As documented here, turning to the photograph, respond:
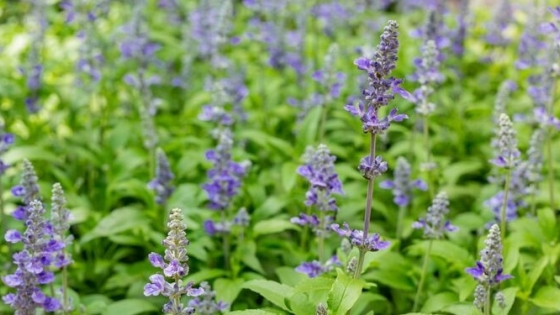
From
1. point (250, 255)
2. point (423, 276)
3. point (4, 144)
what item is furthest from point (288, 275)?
point (4, 144)

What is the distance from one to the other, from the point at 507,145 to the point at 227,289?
6.75 feet

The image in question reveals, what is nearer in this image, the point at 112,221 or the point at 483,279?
the point at 483,279

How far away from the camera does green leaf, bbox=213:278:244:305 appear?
5336 mm

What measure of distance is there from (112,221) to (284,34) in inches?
137

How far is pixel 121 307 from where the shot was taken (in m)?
5.36

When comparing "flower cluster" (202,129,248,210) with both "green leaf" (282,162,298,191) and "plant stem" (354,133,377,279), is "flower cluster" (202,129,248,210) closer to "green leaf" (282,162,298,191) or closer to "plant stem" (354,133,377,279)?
"green leaf" (282,162,298,191)

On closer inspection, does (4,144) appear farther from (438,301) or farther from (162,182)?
(438,301)

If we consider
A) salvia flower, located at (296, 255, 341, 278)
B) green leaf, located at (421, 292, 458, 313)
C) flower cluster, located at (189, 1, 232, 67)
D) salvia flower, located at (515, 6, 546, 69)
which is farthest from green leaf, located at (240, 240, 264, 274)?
salvia flower, located at (515, 6, 546, 69)

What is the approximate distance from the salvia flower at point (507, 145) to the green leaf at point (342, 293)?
1.48 meters

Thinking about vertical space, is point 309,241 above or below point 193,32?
below

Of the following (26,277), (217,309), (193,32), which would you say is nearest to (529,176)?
(217,309)

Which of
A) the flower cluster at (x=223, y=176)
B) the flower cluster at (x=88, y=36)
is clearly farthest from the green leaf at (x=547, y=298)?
the flower cluster at (x=88, y=36)

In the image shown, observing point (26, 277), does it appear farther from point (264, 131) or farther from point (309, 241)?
point (264, 131)

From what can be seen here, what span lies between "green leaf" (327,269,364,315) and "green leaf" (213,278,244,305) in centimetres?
131
